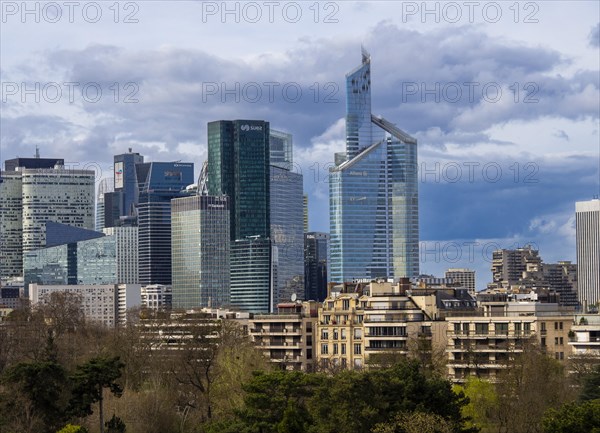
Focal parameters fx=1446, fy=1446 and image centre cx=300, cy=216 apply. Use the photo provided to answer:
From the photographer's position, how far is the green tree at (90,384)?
231 feet

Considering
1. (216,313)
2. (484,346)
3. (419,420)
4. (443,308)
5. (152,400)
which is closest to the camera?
(419,420)

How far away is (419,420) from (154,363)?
3692 centimetres

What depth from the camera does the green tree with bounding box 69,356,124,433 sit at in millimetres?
70375

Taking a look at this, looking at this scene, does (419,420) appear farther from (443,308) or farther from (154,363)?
(443,308)

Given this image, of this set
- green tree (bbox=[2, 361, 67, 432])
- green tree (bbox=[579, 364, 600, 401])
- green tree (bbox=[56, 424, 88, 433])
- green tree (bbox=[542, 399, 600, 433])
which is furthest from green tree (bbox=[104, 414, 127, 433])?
green tree (bbox=[542, 399, 600, 433])

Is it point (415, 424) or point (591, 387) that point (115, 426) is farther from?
point (591, 387)

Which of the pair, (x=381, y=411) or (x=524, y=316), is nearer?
(x=381, y=411)

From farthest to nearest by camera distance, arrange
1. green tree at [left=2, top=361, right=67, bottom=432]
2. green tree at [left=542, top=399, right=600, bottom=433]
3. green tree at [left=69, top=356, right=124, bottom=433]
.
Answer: green tree at [left=69, top=356, right=124, bottom=433]
green tree at [left=2, top=361, right=67, bottom=432]
green tree at [left=542, top=399, right=600, bottom=433]

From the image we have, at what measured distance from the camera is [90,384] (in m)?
71.5

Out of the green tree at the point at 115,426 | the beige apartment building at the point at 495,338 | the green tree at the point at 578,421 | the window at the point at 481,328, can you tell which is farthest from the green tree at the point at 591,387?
the green tree at the point at 115,426

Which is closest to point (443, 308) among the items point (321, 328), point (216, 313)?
point (321, 328)

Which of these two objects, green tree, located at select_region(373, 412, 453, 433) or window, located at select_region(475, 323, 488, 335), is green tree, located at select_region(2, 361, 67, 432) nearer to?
green tree, located at select_region(373, 412, 453, 433)

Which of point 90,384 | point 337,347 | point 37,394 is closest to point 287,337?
point 337,347

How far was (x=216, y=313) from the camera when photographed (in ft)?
482
